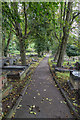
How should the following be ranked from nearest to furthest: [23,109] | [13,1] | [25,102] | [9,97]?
[23,109]
[25,102]
[9,97]
[13,1]

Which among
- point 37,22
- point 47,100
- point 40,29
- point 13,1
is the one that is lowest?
point 47,100

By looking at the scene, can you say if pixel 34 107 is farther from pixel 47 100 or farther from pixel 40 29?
pixel 40 29

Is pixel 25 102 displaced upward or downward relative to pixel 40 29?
downward

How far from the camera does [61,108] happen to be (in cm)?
345

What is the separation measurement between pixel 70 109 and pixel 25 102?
206 cm

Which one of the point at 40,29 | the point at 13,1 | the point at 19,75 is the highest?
the point at 13,1

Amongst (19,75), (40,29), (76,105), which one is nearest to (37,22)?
(40,29)

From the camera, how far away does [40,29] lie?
9102mm

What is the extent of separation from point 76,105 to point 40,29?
316 inches

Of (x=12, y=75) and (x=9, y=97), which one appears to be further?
(x=12, y=75)

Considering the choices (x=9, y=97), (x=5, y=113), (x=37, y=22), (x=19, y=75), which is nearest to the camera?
(x=5, y=113)

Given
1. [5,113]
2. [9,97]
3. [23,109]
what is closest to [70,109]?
[23,109]

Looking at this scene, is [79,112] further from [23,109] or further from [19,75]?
[19,75]

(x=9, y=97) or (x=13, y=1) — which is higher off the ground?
(x=13, y=1)
